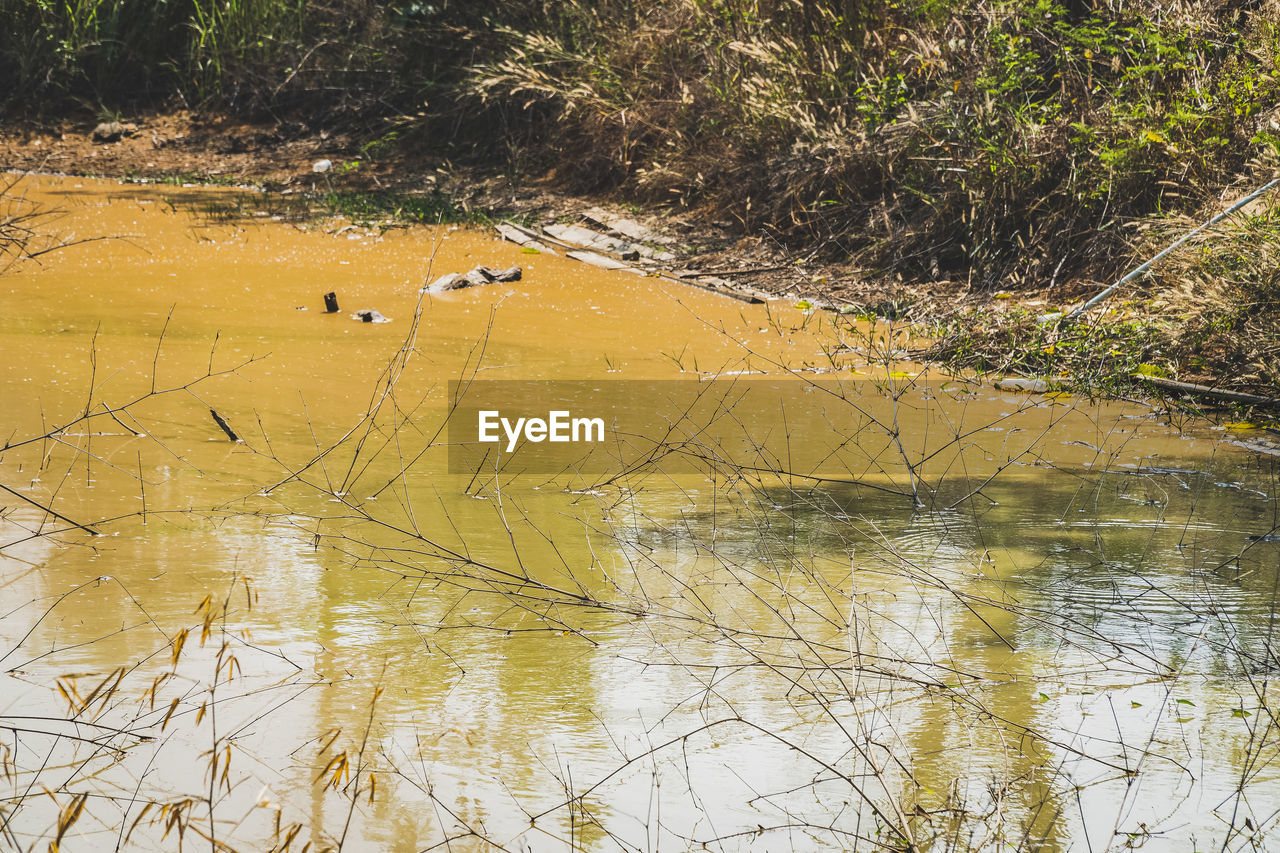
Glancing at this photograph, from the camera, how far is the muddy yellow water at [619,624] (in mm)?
2488

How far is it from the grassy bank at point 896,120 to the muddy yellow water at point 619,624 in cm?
192

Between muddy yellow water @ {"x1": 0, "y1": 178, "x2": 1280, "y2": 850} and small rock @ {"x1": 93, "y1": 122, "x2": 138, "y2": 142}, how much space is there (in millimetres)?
8763

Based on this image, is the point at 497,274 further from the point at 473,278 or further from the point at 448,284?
the point at 448,284

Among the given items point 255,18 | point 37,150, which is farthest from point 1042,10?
point 37,150

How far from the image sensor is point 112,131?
14.0 meters

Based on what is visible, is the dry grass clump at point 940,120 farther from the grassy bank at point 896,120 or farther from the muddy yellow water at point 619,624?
the muddy yellow water at point 619,624

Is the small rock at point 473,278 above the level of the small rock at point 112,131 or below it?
below

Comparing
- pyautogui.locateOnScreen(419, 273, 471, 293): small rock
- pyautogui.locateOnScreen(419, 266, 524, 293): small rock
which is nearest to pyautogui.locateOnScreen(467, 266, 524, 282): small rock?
pyautogui.locateOnScreen(419, 266, 524, 293): small rock

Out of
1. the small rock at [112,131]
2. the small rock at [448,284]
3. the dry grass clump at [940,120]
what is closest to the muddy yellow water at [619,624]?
the small rock at [448,284]

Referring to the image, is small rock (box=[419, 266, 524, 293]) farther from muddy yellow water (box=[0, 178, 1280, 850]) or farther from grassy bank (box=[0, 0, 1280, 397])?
grassy bank (box=[0, 0, 1280, 397])

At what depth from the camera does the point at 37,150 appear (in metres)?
13.6

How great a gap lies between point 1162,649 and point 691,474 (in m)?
2.13

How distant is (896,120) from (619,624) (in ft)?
21.2

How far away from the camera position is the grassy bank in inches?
285
